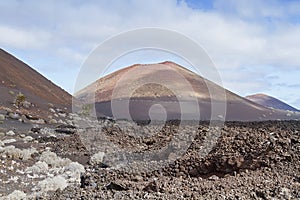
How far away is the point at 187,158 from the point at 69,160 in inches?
196

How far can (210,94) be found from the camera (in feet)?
258

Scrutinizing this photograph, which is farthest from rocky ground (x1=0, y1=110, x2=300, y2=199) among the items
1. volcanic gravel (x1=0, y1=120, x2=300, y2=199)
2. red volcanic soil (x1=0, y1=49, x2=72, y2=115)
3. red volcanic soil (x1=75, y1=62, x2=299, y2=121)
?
red volcanic soil (x1=75, y1=62, x2=299, y2=121)

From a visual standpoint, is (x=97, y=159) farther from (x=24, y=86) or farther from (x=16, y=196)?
(x=24, y=86)

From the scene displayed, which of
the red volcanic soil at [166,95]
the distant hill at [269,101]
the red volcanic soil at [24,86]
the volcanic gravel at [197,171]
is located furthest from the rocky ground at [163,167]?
the distant hill at [269,101]

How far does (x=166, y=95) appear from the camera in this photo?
77.9 m

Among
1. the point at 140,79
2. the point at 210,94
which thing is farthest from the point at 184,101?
the point at 140,79

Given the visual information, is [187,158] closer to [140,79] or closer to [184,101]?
[184,101]

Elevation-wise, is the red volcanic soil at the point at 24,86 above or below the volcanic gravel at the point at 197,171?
above

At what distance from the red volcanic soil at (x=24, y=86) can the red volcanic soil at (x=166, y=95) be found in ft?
24.6

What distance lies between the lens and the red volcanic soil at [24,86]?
128 feet

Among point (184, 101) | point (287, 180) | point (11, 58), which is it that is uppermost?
point (11, 58)

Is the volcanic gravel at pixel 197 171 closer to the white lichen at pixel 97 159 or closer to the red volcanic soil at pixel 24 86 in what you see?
the white lichen at pixel 97 159

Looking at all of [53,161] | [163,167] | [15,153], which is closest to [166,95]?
[15,153]

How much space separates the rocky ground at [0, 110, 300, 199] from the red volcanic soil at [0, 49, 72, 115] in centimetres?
1991
